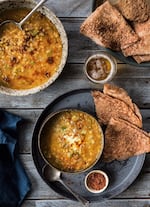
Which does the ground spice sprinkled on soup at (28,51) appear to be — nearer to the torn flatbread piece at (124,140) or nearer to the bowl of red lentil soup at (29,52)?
the bowl of red lentil soup at (29,52)

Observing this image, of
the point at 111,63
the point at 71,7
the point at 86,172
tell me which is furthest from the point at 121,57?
the point at 86,172

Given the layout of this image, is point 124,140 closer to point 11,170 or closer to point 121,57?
point 121,57

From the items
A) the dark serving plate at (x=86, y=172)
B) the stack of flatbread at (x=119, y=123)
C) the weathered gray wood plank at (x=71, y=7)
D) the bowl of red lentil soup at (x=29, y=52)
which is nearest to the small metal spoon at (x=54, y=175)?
the dark serving plate at (x=86, y=172)

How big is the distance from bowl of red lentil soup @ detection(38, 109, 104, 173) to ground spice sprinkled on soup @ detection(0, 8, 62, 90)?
0.18 metres

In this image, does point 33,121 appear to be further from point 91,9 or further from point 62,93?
point 91,9

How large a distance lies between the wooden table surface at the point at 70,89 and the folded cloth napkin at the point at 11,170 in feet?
0.11

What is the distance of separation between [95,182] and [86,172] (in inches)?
2.3

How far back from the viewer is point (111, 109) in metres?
2.20

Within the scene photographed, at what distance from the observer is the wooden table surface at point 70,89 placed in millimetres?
2262

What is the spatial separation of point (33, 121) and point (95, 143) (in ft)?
1.01

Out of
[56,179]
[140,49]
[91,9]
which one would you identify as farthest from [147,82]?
[56,179]

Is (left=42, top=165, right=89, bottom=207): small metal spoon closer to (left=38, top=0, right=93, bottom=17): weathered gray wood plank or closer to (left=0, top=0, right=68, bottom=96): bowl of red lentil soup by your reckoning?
(left=0, top=0, right=68, bottom=96): bowl of red lentil soup

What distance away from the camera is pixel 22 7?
216 cm

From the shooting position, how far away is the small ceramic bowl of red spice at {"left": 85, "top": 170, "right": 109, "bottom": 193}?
226cm
